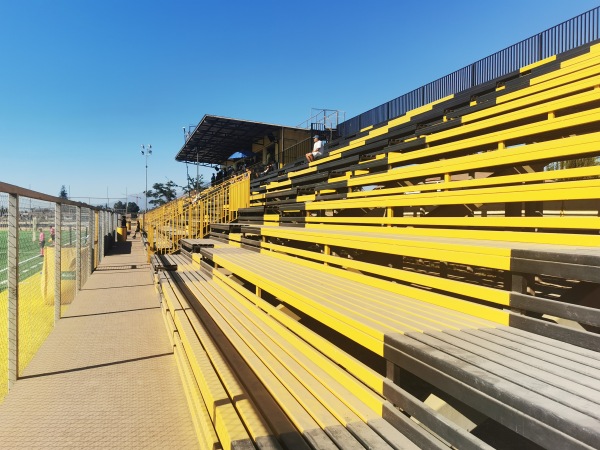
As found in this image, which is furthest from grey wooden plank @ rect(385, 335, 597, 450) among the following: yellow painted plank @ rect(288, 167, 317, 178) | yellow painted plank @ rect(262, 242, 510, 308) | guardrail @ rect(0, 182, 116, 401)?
yellow painted plank @ rect(288, 167, 317, 178)

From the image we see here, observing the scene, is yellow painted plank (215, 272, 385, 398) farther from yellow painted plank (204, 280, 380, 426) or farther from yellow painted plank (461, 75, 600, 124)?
yellow painted plank (461, 75, 600, 124)

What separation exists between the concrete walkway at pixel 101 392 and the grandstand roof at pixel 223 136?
1710 cm

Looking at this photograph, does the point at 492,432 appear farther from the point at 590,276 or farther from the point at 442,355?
the point at 590,276

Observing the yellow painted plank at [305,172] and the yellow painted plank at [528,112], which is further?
the yellow painted plank at [305,172]

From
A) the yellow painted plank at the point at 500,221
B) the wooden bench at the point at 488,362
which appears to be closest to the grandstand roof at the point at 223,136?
the yellow painted plank at the point at 500,221

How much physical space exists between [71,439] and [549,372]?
10.1 ft

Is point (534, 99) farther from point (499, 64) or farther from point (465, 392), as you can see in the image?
point (499, 64)

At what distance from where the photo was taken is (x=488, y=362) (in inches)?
56.8

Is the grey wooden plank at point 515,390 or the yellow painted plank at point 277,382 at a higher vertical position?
the grey wooden plank at point 515,390

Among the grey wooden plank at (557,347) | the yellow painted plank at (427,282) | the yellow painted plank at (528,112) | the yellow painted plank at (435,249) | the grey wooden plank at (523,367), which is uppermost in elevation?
the yellow painted plank at (528,112)

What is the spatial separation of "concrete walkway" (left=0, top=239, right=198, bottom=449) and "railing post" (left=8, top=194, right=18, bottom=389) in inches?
8.2

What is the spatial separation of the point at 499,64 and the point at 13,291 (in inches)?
380

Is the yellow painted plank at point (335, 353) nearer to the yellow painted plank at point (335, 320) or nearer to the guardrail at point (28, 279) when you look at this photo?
the yellow painted plank at point (335, 320)

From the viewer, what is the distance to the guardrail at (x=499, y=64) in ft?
20.9
